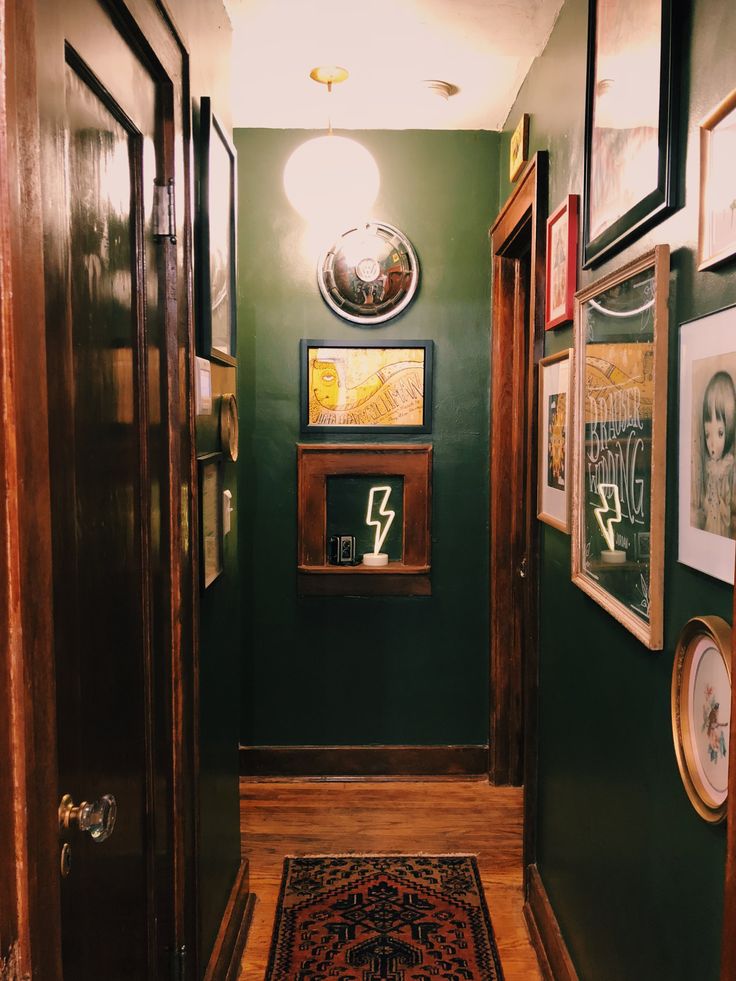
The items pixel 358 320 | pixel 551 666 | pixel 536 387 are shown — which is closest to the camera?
pixel 551 666

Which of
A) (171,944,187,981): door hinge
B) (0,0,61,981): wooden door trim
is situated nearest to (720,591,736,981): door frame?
(0,0,61,981): wooden door trim

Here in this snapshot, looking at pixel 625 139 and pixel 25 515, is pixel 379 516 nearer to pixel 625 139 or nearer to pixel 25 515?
pixel 625 139

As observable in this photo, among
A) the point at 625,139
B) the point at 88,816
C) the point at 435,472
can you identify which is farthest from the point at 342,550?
the point at 88,816

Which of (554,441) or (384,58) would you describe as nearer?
(554,441)

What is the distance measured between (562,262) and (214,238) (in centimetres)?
95

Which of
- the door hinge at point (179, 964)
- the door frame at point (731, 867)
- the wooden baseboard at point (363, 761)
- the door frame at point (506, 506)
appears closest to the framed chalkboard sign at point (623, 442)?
the door frame at point (731, 867)

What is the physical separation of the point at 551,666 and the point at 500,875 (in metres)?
0.97

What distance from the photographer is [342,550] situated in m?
3.62

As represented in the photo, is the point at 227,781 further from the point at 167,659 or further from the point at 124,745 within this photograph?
the point at 124,745

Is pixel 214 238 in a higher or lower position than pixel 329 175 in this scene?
lower

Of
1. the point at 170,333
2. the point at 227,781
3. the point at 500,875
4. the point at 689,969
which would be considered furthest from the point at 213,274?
the point at 500,875

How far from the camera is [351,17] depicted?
2479 mm

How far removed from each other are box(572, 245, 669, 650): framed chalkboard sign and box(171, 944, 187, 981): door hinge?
1225mm

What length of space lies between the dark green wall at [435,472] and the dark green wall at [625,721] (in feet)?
2.83
